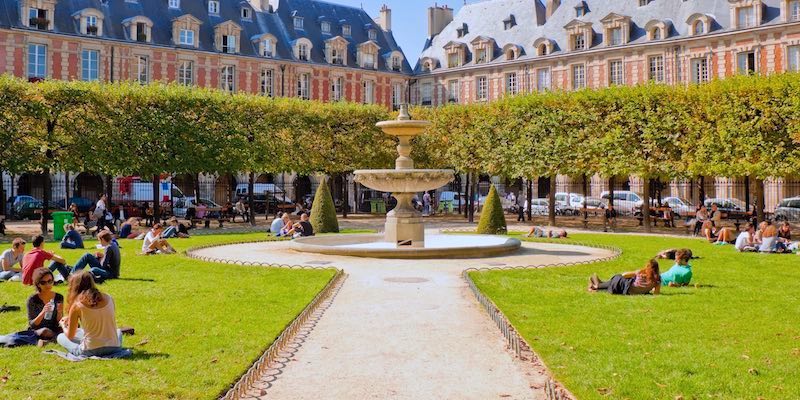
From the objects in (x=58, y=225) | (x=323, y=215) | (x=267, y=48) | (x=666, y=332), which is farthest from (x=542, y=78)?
(x=666, y=332)

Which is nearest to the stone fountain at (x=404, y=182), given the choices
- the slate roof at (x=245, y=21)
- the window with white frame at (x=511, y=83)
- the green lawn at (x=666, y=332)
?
the green lawn at (x=666, y=332)

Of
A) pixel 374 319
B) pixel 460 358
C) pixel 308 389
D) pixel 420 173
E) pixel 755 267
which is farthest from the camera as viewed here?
pixel 420 173

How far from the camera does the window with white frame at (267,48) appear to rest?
4544cm

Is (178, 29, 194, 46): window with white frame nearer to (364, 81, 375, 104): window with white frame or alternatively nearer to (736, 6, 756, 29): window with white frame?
(364, 81, 375, 104): window with white frame

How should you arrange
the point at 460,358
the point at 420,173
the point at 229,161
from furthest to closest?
the point at 229,161, the point at 420,173, the point at 460,358

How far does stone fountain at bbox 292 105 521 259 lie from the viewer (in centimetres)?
1560

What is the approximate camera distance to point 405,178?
53.7ft

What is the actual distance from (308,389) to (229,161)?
2308 cm

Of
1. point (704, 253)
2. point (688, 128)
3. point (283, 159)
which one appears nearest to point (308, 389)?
point (704, 253)

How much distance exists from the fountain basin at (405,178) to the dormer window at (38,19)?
28575 mm

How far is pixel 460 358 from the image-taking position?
696 centimetres

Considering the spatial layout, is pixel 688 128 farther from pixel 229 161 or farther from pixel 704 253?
pixel 229 161

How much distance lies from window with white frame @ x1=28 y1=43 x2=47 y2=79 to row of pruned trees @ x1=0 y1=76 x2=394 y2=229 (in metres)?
13.4

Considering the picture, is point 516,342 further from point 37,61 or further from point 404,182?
point 37,61
